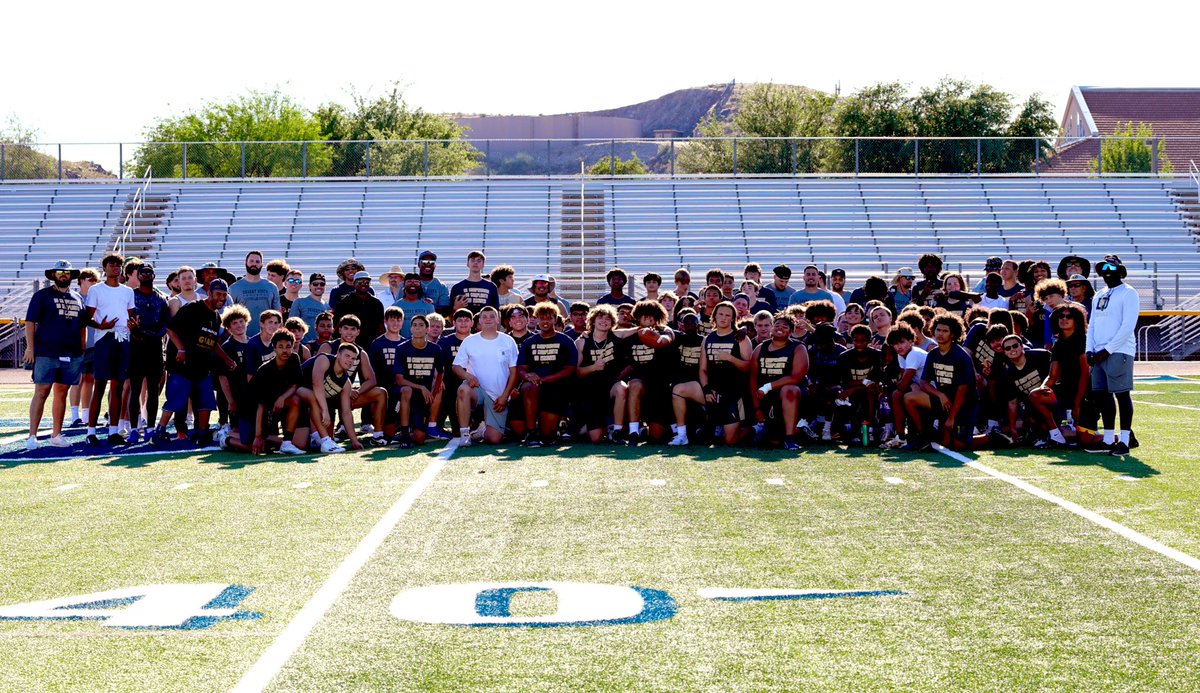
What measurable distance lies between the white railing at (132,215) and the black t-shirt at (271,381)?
2049 centimetres

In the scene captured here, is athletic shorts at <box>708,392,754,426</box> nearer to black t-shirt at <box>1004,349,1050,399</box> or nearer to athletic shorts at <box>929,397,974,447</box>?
athletic shorts at <box>929,397,974,447</box>

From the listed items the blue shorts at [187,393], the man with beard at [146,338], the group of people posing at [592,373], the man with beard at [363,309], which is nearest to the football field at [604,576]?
the group of people posing at [592,373]

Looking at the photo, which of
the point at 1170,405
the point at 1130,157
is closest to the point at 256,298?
the point at 1170,405

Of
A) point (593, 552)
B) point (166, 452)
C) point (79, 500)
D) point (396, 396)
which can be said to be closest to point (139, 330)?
point (166, 452)

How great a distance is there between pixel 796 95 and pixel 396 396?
5430 cm

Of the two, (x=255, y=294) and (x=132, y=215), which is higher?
(x=132, y=215)

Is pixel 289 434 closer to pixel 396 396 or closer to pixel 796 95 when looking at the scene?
pixel 396 396

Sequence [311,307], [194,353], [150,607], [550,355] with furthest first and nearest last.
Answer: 1. [311,307]
2. [550,355]
3. [194,353]
4. [150,607]

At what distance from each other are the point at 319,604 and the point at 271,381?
17.7 feet

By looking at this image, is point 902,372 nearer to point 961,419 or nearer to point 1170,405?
point 961,419

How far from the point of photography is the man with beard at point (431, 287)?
493 inches

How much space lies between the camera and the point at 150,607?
5.06 m

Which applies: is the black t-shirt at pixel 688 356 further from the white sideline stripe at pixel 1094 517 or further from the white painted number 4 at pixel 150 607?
the white painted number 4 at pixel 150 607

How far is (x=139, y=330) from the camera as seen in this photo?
11.0 meters
